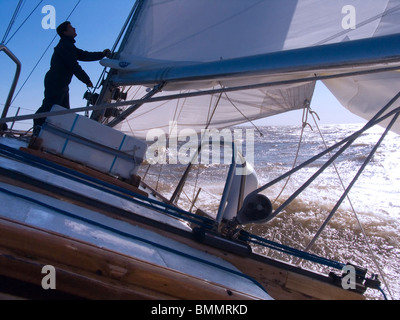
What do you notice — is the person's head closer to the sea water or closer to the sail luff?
the sail luff

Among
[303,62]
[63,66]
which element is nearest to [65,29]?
[63,66]

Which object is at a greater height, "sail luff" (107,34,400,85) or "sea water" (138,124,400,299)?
"sea water" (138,124,400,299)

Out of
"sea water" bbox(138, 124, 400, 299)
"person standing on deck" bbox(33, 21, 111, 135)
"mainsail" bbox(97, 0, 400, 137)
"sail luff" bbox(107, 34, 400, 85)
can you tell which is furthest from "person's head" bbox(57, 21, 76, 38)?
"sea water" bbox(138, 124, 400, 299)

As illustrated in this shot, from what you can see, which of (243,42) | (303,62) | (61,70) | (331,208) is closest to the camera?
(303,62)

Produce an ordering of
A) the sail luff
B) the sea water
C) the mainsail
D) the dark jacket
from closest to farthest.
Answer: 1. the sail luff
2. the mainsail
3. the dark jacket
4. the sea water

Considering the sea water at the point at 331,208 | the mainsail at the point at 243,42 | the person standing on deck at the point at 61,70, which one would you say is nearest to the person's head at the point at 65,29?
the person standing on deck at the point at 61,70

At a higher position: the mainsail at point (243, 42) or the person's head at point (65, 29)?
the person's head at point (65, 29)

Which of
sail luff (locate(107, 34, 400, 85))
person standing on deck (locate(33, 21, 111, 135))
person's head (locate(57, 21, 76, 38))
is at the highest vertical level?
person's head (locate(57, 21, 76, 38))

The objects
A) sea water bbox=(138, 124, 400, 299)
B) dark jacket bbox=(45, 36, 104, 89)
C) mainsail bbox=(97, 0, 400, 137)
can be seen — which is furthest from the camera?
sea water bbox=(138, 124, 400, 299)

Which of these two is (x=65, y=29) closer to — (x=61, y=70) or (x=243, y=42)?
(x=61, y=70)

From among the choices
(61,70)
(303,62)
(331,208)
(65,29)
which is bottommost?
(303,62)

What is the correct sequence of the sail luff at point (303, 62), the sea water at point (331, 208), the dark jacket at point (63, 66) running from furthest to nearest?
the sea water at point (331, 208) < the dark jacket at point (63, 66) < the sail luff at point (303, 62)

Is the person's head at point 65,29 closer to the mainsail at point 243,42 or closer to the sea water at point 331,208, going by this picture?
the mainsail at point 243,42

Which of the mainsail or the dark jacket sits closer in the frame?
the mainsail
